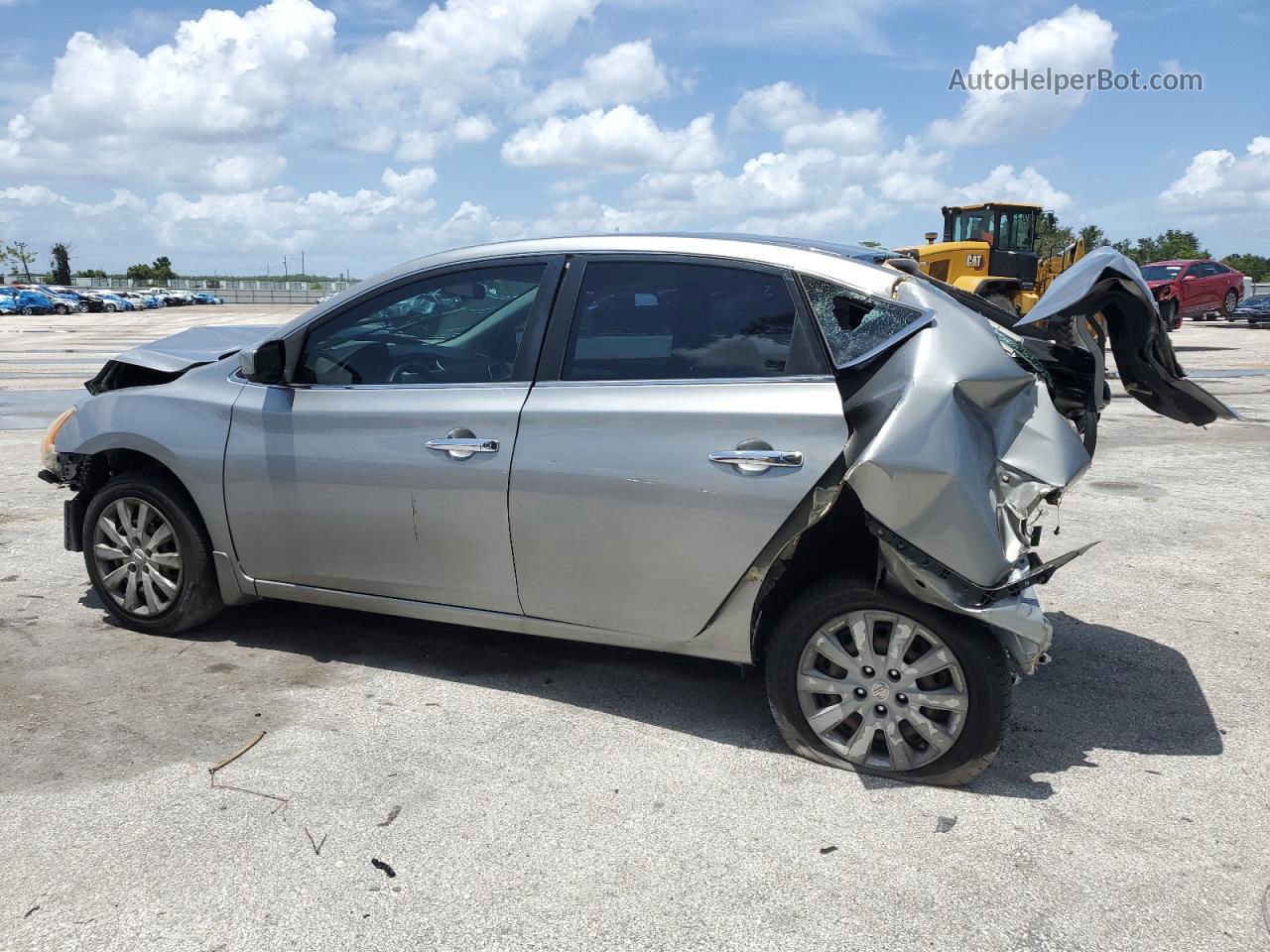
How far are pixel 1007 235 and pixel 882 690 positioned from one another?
19.5m

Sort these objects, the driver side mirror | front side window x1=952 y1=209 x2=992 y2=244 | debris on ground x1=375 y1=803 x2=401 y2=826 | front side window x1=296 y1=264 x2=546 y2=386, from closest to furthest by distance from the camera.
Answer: debris on ground x1=375 y1=803 x2=401 y2=826
front side window x1=296 y1=264 x2=546 y2=386
the driver side mirror
front side window x1=952 y1=209 x2=992 y2=244

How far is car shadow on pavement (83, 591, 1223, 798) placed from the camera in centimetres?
392

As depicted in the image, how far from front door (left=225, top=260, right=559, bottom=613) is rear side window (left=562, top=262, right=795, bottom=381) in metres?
0.22

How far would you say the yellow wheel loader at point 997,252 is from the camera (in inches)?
797

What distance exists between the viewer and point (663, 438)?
375 centimetres

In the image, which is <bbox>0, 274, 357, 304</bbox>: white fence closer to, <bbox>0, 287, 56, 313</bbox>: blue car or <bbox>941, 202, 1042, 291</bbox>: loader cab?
<bbox>0, 287, 56, 313</bbox>: blue car

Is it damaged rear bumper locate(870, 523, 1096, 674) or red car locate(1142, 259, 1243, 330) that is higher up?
red car locate(1142, 259, 1243, 330)

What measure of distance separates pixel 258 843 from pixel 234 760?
606 mm

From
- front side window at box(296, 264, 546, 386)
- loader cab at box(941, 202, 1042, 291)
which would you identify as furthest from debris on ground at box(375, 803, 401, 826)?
loader cab at box(941, 202, 1042, 291)

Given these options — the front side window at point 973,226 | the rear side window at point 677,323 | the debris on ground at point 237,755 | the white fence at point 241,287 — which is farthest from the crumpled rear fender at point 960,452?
the white fence at point 241,287

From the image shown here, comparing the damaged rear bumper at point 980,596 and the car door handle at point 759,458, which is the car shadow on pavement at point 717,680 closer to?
the damaged rear bumper at point 980,596

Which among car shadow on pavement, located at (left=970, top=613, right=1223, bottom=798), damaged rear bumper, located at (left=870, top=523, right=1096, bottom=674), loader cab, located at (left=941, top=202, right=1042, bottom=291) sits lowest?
car shadow on pavement, located at (left=970, top=613, right=1223, bottom=798)

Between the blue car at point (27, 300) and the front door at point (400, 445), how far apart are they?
201 feet

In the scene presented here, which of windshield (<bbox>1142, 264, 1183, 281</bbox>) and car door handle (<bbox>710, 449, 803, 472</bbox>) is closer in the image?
car door handle (<bbox>710, 449, 803, 472</bbox>)
